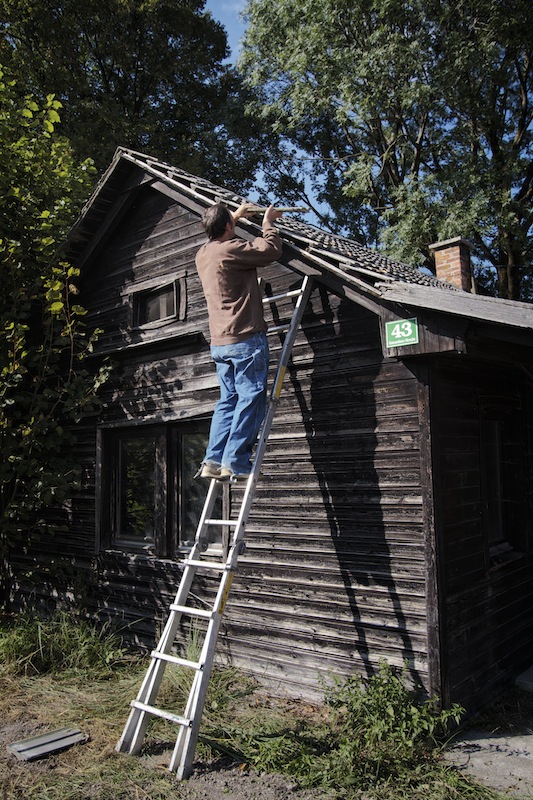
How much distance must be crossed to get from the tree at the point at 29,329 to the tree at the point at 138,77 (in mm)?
9781

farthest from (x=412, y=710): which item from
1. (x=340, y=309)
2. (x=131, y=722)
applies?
(x=340, y=309)

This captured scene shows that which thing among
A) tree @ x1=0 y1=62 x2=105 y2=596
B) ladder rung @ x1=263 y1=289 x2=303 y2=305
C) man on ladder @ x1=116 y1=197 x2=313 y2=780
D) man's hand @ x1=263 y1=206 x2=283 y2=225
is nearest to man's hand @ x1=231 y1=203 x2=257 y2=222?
man on ladder @ x1=116 y1=197 x2=313 y2=780

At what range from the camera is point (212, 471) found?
512cm

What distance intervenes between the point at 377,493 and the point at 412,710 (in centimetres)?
169

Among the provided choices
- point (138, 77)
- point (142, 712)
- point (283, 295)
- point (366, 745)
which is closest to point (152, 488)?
point (283, 295)

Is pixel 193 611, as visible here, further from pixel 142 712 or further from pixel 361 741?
pixel 361 741

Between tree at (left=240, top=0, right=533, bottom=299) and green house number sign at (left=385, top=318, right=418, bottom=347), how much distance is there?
1049cm

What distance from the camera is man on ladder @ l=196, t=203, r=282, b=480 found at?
16.5ft

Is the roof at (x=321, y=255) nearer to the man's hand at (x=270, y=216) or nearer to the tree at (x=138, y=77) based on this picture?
the man's hand at (x=270, y=216)

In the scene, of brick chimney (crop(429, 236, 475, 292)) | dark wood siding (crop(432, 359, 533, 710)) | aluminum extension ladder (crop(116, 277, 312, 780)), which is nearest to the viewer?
aluminum extension ladder (crop(116, 277, 312, 780))

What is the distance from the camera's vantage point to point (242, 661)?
622cm

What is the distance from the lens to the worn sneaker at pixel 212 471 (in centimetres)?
505

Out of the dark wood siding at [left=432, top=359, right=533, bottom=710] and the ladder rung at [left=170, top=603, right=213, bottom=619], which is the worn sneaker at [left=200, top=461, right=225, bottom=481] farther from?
the dark wood siding at [left=432, top=359, right=533, bottom=710]

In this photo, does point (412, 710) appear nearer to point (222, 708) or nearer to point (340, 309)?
point (222, 708)
